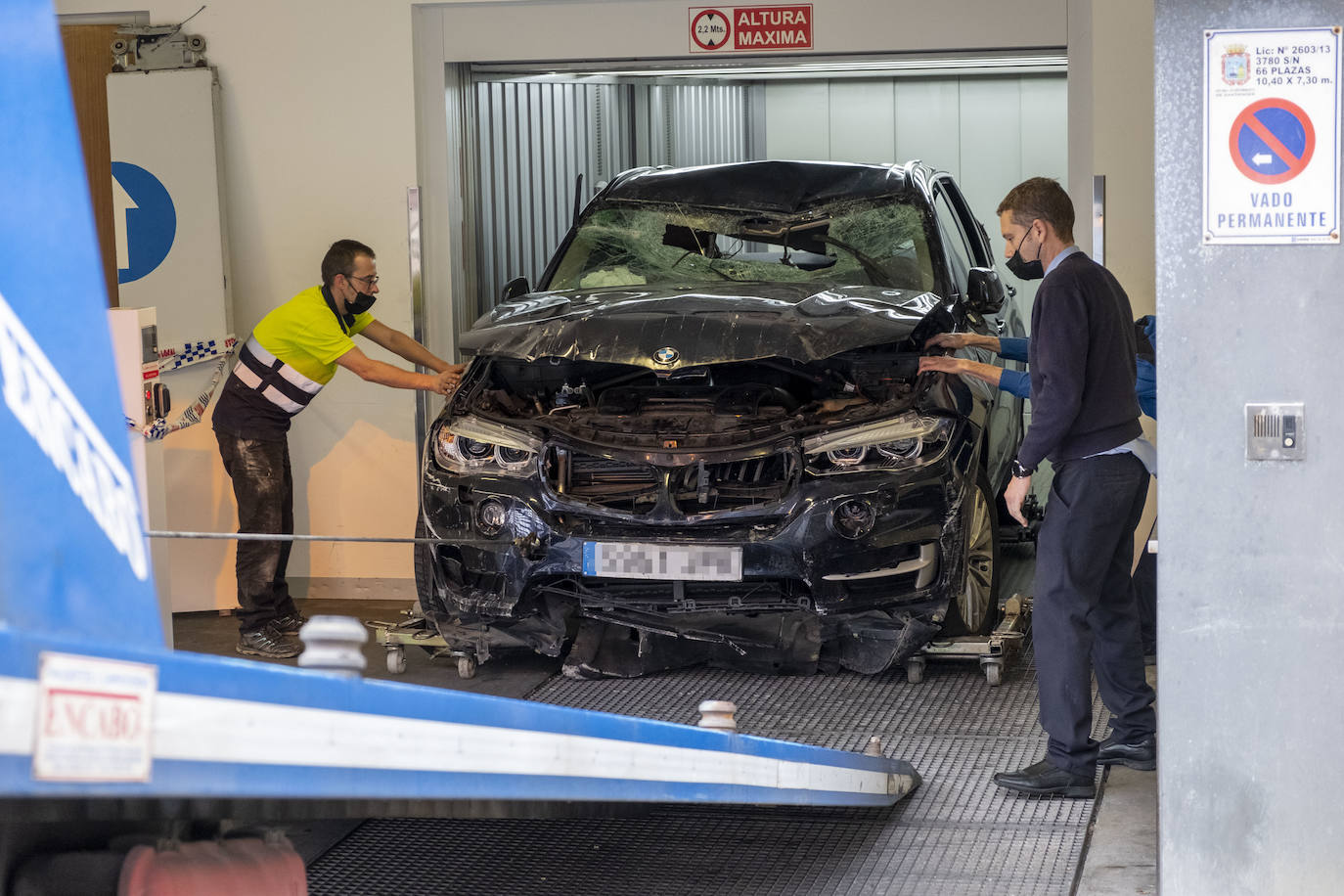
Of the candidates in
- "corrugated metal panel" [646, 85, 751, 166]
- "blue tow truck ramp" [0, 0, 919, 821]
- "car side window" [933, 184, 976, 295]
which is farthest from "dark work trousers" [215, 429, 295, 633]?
"blue tow truck ramp" [0, 0, 919, 821]

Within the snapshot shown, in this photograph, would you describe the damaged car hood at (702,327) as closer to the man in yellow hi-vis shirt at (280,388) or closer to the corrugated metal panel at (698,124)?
the man in yellow hi-vis shirt at (280,388)

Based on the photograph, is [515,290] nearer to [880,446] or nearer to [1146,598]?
[880,446]

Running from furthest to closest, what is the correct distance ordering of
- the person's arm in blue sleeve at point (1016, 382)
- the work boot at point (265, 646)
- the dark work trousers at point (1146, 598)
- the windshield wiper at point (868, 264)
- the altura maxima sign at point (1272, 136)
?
the work boot at point (265, 646), the windshield wiper at point (868, 264), the dark work trousers at point (1146, 598), the person's arm in blue sleeve at point (1016, 382), the altura maxima sign at point (1272, 136)

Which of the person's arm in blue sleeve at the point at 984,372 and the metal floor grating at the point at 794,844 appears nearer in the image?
the metal floor grating at the point at 794,844

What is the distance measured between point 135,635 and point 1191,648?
2.27 meters

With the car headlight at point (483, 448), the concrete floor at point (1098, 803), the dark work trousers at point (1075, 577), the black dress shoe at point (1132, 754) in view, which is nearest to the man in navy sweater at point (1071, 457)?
the dark work trousers at point (1075, 577)

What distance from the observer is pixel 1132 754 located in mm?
4535

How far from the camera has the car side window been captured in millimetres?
6422

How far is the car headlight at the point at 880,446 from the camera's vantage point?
16.8 ft

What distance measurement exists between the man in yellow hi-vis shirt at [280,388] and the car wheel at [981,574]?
7.30ft

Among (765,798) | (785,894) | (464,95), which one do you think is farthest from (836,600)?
(464,95)

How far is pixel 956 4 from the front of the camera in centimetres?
707

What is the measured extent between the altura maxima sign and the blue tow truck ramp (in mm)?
1994

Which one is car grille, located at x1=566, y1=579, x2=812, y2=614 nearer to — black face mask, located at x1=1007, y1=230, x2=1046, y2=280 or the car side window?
black face mask, located at x1=1007, y1=230, x2=1046, y2=280
